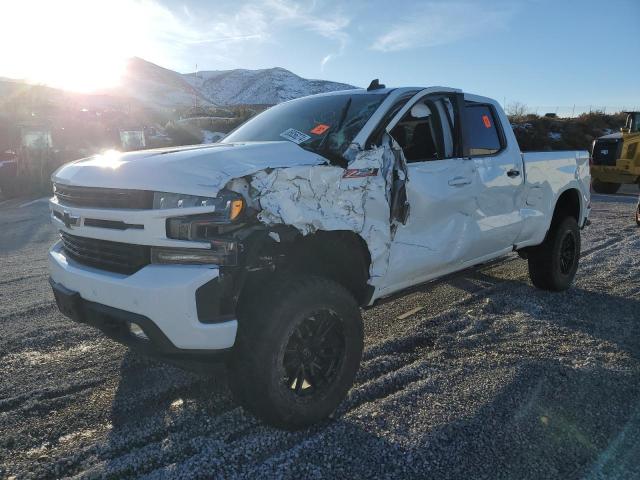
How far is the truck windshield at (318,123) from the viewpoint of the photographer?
11.0 ft

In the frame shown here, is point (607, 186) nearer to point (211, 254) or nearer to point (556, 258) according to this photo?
point (556, 258)

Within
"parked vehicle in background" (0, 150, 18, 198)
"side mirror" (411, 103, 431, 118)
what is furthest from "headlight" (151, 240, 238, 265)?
"parked vehicle in background" (0, 150, 18, 198)

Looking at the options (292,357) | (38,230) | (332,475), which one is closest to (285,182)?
(292,357)

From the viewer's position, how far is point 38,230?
945 cm

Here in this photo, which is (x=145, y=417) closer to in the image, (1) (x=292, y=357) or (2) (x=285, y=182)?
(1) (x=292, y=357)

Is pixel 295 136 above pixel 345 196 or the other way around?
above

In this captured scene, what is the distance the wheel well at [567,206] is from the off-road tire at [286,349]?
3.48m

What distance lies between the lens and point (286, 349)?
273 centimetres

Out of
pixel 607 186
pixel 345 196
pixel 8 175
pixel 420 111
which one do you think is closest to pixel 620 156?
pixel 607 186

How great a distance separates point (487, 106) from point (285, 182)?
2.79 m

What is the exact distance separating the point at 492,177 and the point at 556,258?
1.60 meters

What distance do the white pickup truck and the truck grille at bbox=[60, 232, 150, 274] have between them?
0.01m

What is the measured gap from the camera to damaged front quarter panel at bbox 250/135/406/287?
2.66 m

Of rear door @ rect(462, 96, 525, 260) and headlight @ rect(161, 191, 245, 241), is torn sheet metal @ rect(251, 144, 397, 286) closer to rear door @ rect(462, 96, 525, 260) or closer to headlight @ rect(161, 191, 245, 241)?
headlight @ rect(161, 191, 245, 241)
